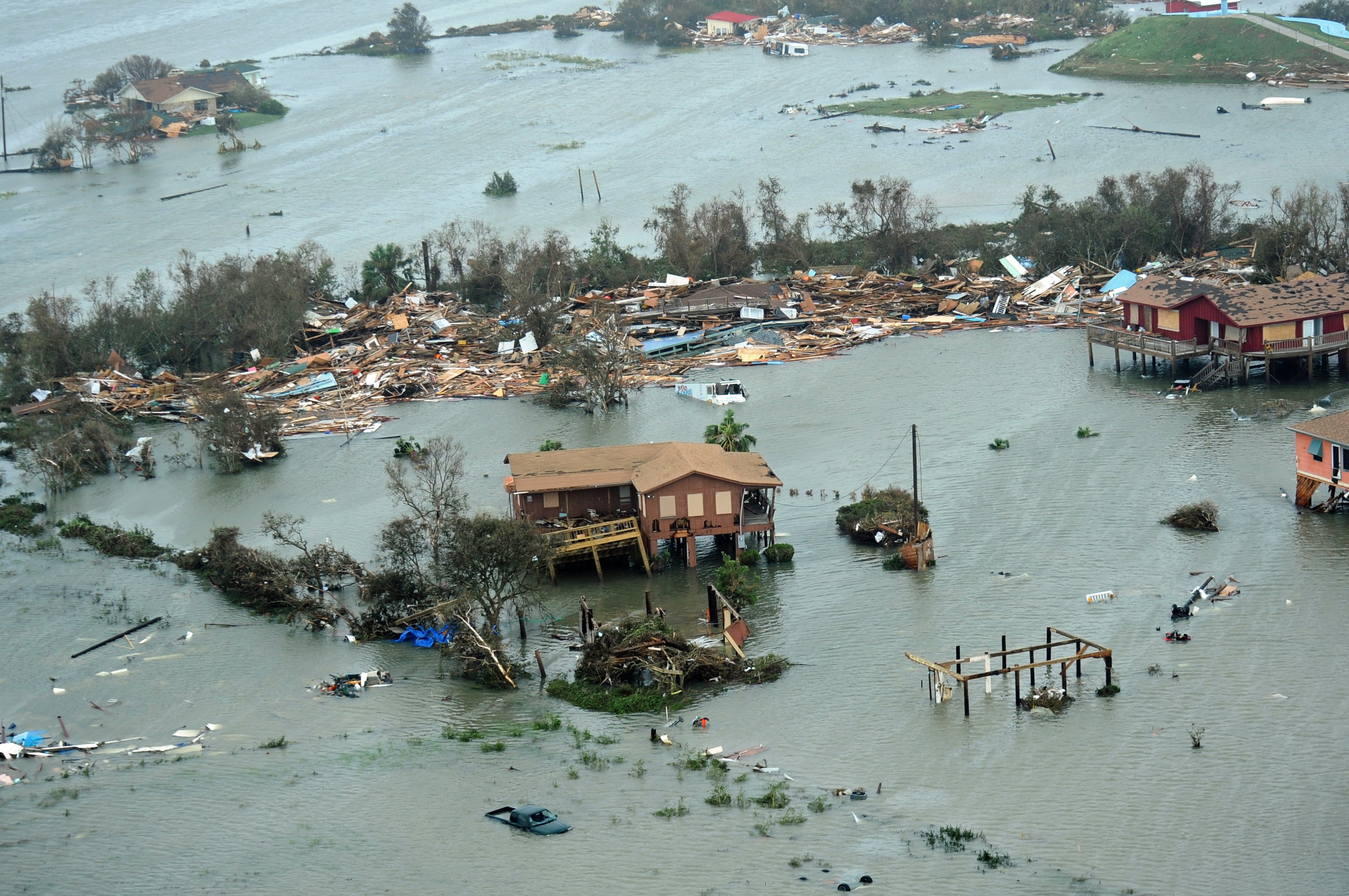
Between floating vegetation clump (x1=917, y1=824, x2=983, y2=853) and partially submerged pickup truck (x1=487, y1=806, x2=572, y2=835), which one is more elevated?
partially submerged pickup truck (x1=487, y1=806, x2=572, y2=835)

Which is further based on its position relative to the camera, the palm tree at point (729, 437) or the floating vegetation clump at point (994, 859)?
the palm tree at point (729, 437)

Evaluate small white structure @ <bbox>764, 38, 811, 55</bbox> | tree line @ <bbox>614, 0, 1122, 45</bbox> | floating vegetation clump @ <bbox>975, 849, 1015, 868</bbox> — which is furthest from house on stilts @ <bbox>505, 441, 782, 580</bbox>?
small white structure @ <bbox>764, 38, 811, 55</bbox>

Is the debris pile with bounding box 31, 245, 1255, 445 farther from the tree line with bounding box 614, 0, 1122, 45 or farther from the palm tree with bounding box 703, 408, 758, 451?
the tree line with bounding box 614, 0, 1122, 45

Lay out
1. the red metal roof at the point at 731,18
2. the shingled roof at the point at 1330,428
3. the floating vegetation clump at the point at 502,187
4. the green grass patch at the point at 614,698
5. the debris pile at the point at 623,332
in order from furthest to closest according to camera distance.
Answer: the red metal roof at the point at 731,18, the floating vegetation clump at the point at 502,187, the debris pile at the point at 623,332, the shingled roof at the point at 1330,428, the green grass patch at the point at 614,698

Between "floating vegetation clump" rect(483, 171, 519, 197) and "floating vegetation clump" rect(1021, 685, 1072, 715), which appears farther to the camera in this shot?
"floating vegetation clump" rect(483, 171, 519, 197)

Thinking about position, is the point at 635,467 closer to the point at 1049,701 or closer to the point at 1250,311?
the point at 1049,701

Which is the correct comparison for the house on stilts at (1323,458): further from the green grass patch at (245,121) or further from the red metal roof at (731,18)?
the red metal roof at (731,18)

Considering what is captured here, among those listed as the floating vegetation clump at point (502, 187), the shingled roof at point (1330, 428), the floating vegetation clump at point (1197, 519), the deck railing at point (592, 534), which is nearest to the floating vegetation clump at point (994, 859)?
the deck railing at point (592, 534)
